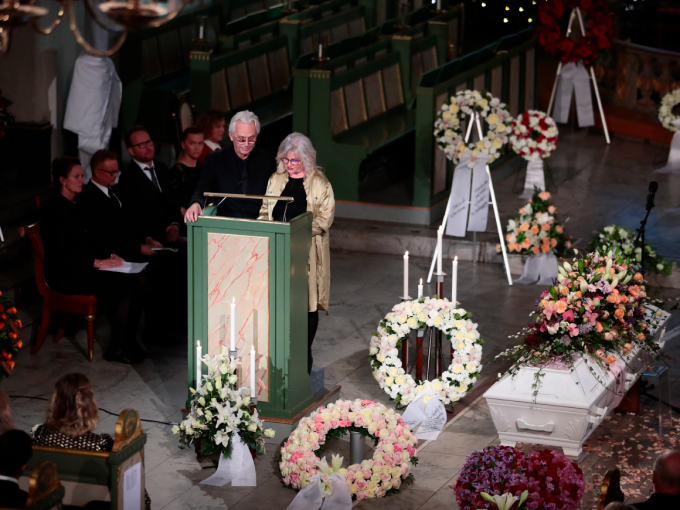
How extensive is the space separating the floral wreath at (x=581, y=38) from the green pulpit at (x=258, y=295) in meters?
7.30

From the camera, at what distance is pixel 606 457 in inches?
244

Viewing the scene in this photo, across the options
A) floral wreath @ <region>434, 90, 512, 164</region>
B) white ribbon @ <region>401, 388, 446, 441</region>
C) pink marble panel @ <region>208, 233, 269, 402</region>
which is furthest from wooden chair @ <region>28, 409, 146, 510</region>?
floral wreath @ <region>434, 90, 512, 164</region>

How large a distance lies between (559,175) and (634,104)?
2557mm

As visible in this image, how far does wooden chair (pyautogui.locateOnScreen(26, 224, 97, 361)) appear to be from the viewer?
7.41 m

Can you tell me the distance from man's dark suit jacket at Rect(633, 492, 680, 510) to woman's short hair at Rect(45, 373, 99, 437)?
2.22 meters

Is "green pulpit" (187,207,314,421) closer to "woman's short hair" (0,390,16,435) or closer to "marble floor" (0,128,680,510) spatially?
"marble floor" (0,128,680,510)

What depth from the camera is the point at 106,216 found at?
25.1 feet

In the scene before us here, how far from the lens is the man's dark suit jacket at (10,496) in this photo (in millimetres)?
4105

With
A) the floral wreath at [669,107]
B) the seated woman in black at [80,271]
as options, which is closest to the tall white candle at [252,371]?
the seated woman in black at [80,271]

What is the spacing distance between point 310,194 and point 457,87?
478 cm

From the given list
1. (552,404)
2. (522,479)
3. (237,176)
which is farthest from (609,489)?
(237,176)

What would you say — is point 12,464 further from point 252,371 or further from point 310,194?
point 310,194

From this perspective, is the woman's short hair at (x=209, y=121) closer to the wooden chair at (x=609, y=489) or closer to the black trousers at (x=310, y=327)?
the black trousers at (x=310, y=327)

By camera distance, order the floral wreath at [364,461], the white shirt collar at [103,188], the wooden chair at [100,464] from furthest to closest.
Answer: the white shirt collar at [103,188] → the floral wreath at [364,461] → the wooden chair at [100,464]
